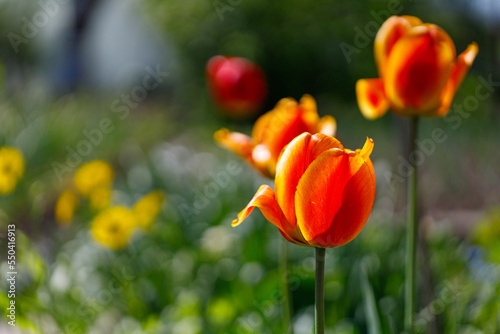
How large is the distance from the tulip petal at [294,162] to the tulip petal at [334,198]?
0.02 metres

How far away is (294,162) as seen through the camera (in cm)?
61

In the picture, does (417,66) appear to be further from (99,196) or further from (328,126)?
(99,196)

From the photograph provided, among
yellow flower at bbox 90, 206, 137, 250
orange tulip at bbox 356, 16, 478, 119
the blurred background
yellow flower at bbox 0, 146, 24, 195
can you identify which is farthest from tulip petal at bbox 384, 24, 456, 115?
yellow flower at bbox 0, 146, 24, 195

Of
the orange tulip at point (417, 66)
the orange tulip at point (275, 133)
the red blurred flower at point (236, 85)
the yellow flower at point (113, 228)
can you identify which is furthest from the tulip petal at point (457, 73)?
the red blurred flower at point (236, 85)

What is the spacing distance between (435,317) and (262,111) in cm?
509

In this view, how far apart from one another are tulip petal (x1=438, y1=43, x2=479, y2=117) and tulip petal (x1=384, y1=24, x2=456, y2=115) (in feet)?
0.05

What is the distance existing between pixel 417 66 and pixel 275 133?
288 millimetres

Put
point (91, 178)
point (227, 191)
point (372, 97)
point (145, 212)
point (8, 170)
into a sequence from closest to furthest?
point (372, 97), point (8, 170), point (145, 212), point (91, 178), point (227, 191)

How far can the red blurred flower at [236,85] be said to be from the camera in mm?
2900

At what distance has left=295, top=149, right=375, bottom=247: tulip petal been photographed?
0.58m

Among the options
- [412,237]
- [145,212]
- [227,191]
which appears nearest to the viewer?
[412,237]

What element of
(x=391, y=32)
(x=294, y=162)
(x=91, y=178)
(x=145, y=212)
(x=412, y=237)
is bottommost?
(x=145, y=212)

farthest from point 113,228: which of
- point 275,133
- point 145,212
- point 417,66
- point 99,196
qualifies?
point 417,66

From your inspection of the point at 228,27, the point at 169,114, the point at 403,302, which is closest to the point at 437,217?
the point at 403,302
